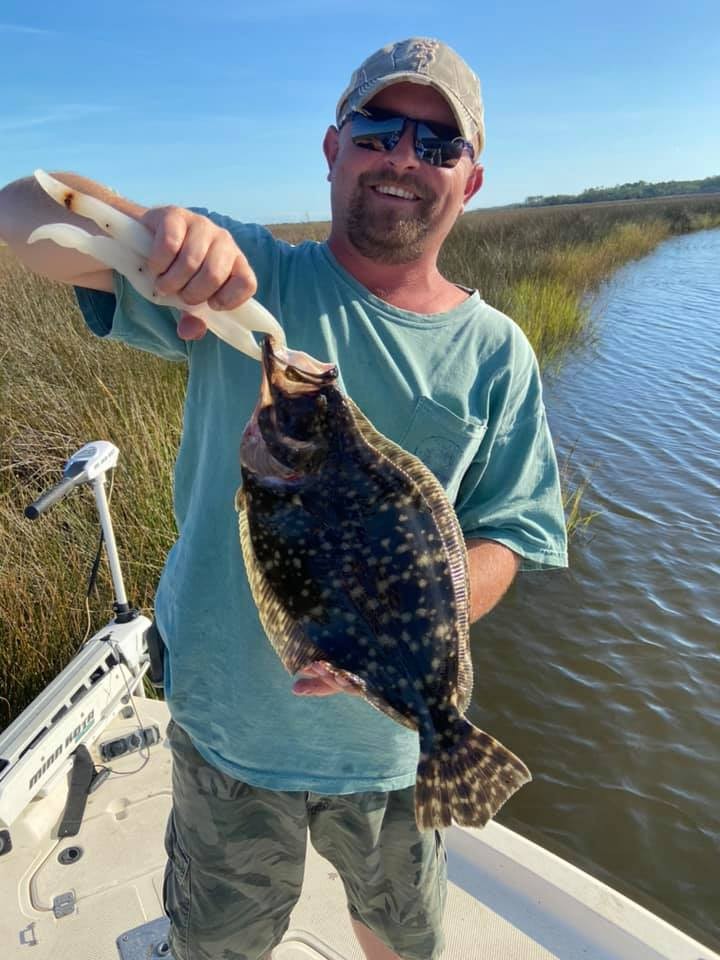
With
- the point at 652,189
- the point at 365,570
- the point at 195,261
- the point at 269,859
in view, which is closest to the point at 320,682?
the point at 365,570

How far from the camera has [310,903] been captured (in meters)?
3.30

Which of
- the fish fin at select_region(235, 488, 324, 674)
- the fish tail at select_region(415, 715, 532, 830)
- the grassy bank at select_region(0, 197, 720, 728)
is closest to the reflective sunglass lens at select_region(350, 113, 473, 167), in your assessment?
the fish fin at select_region(235, 488, 324, 674)

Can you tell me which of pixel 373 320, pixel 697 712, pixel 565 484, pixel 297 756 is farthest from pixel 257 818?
pixel 565 484

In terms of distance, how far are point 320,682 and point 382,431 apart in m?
0.90

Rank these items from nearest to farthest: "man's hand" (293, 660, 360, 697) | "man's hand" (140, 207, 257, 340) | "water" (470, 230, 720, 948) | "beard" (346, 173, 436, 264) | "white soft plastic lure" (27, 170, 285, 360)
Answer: "white soft plastic lure" (27, 170, 285, 360) → "man's hand" (140, 207, 257, 340) → "man's hand" (293, 660, 360, 697) → "beard" (346, 173, 436, 264) → "water" (470, 230, 720, 948)

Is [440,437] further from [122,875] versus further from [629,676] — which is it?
[629,676]

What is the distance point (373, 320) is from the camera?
2.34 meters

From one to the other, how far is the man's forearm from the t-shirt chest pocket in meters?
0.24

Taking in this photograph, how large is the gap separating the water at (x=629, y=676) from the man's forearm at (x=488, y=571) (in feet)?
11.8

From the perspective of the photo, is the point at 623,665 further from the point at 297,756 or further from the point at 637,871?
the point at 297,756

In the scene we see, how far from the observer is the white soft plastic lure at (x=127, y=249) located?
147cm

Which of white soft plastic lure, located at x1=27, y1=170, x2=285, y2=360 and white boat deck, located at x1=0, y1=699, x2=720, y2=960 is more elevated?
white soft plastic lure, located at x1=27, y1=170, x2=285, y2=360

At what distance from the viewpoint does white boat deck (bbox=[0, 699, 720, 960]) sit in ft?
9.89

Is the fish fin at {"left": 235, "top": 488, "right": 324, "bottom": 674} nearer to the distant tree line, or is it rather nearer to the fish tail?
the fish tail
